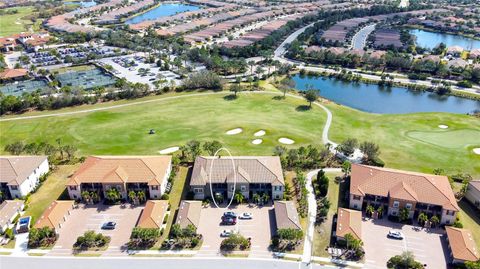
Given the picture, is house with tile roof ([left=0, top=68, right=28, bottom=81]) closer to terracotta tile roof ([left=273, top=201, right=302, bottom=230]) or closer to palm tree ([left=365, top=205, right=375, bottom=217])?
terracotta tile roof ([left=273, top=201, right=302, bottom=230])

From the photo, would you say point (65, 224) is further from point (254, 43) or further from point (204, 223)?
point (254, 43)

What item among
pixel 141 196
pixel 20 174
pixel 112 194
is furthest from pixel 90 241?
pixel 20 174

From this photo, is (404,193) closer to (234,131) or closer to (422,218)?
(422,218)

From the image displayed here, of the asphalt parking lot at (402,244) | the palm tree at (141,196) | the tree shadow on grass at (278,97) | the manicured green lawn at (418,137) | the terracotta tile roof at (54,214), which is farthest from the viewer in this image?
the tree shadow on grass at (278,97)

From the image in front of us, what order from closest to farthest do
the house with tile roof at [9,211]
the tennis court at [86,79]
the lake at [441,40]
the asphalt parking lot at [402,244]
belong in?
the asphalt parking lot at [402,244], the house with tile roof at [9,211], the tennis court at [86,79], the lake at [441,40]

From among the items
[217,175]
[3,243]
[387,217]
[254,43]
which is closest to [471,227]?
[387,217]

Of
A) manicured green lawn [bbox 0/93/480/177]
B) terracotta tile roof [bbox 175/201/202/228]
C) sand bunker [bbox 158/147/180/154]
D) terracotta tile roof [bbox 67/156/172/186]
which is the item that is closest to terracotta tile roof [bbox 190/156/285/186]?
terracotta tile roof [bbox 175/201/202/228]

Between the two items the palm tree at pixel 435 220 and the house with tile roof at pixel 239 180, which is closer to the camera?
the palm tree at pixel 435 220

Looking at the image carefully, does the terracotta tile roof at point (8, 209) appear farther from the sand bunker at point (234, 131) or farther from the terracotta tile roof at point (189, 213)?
the sand bunker at point (234, 131)

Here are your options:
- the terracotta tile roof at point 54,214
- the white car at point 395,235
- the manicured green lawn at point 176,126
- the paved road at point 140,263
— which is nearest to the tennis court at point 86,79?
the manicured green lawn at point 176,126
